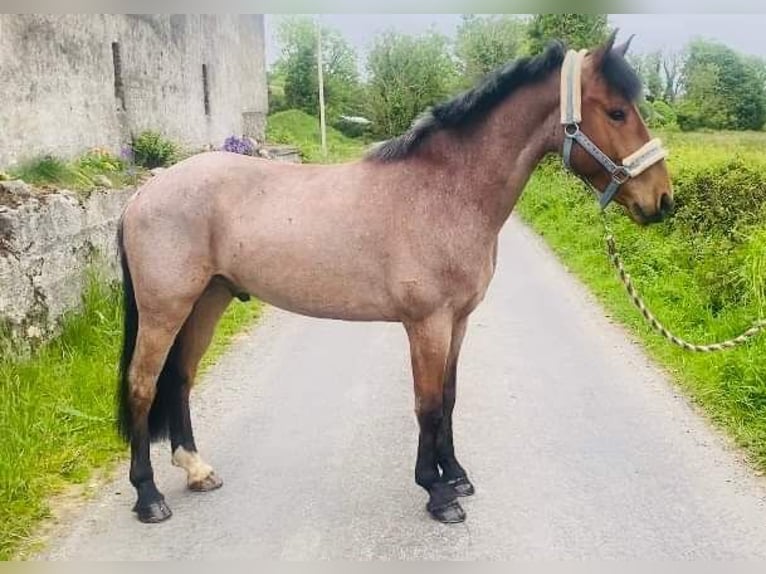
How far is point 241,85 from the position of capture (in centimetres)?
1830

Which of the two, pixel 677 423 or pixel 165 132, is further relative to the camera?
pixel 165 132

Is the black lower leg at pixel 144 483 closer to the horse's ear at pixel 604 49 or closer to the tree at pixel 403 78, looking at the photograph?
the horse's ear at pixel 604 49

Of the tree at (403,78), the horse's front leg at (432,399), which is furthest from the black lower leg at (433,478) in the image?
the tree at (403,78)

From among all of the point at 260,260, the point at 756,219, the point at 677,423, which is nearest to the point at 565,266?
the point at 756,219

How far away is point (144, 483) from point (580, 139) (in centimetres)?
250

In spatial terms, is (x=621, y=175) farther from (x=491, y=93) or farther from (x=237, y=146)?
(x=237, y=146)

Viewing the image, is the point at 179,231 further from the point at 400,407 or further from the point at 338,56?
the point at 338,56

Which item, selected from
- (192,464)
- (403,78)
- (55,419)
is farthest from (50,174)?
(403,78)

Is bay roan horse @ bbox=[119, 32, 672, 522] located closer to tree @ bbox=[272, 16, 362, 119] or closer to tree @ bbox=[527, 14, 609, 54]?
tree @ bbox=[527, 14, 609, 54]

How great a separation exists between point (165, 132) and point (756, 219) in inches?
333

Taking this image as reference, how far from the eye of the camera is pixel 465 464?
394cm

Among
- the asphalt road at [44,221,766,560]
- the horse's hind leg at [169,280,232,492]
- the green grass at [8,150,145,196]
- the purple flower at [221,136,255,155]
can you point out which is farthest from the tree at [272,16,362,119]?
the horse's hind leg at [169,280,232,492]

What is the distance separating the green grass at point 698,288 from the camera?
453 cm

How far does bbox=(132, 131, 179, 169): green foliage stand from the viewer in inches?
392
